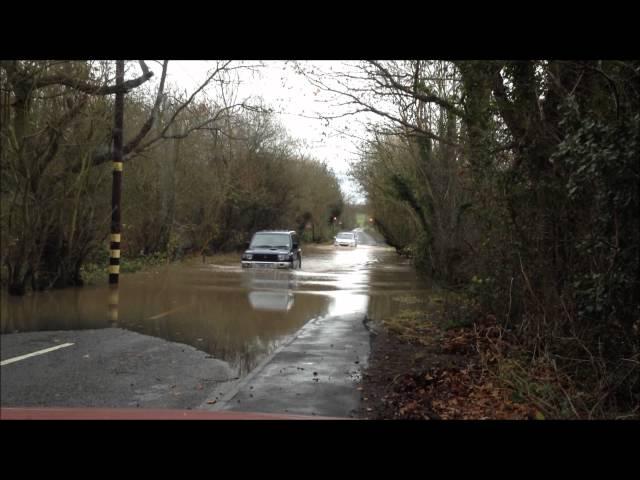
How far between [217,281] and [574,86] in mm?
9123

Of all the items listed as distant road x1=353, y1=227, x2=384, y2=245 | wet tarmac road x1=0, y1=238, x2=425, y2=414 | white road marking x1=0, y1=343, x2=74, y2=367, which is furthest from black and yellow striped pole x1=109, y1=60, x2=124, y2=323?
distant road x1=353, y1=227, x2=384, y2=245

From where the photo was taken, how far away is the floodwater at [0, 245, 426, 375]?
5.14 meters

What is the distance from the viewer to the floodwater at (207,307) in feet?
16.9

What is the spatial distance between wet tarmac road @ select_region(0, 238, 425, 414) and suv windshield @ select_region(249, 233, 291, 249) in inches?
175

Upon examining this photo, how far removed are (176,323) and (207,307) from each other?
1312 mm

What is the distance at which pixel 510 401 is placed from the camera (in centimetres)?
482

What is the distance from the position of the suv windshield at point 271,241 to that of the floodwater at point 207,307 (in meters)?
2.75

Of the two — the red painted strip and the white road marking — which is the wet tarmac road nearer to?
the white road marking

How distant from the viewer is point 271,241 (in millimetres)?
18406

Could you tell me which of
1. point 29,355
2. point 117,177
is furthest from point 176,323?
point 29,355

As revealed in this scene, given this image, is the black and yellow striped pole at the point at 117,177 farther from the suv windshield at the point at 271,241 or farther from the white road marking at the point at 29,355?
the suv windshield at the point at 271,241
